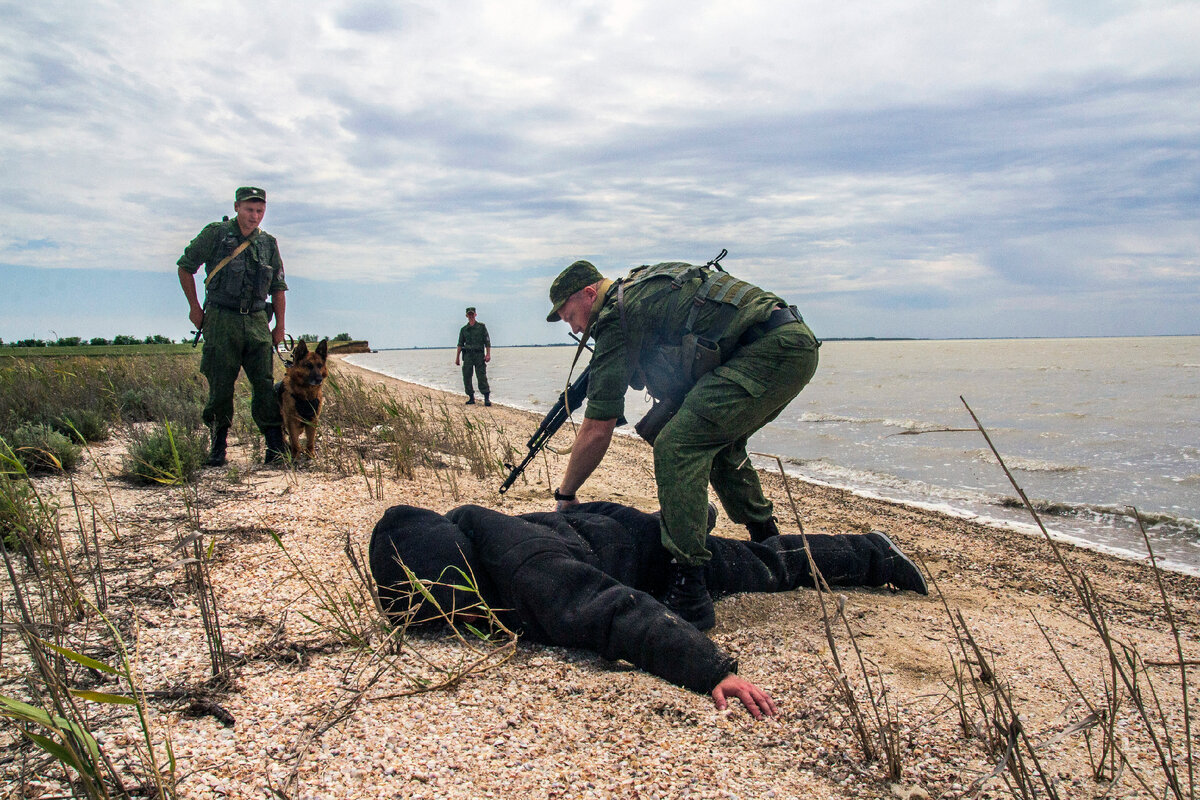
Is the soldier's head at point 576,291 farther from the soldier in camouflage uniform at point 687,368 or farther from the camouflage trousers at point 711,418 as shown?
the camouflage trousers at point 711,418

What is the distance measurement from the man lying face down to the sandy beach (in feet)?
0.27

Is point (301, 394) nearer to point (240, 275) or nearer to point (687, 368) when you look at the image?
point (240, 275)

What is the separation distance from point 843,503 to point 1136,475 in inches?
138

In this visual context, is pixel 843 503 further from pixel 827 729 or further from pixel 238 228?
pixel 238 228

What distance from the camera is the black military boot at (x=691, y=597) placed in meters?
2.69

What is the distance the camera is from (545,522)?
8.89 feet

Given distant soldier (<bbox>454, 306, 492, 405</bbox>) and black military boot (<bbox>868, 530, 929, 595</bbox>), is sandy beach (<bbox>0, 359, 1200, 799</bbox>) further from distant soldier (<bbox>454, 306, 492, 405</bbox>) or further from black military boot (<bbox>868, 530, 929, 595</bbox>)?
distant soldier (<bbox>454, 306, 492, 405</bbox>)

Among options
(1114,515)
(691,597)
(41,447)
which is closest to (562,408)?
(691,597)

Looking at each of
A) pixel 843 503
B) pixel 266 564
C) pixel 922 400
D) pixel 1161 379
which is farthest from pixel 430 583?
pixel 1161 379

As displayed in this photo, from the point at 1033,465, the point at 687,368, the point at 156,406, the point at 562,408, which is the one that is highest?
the point at 687,368

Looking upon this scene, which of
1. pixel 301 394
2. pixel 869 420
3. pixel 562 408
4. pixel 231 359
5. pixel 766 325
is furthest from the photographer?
pixel 869 420

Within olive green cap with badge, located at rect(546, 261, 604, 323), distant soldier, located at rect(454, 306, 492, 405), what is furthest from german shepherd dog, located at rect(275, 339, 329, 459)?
distant soldier, located at rect(454, 306, 492, 405)

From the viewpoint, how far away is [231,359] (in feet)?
18.7

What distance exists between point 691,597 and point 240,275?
15.6 feet
